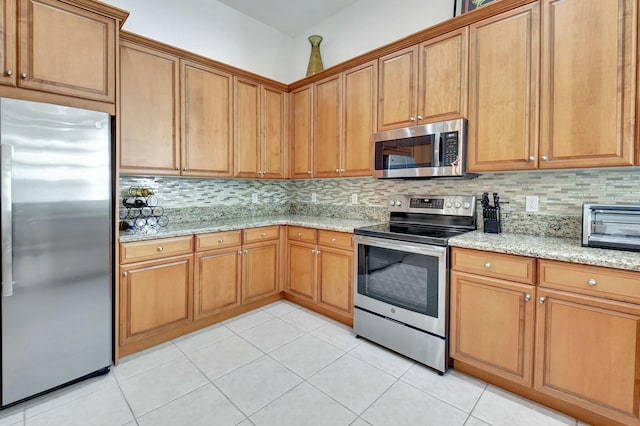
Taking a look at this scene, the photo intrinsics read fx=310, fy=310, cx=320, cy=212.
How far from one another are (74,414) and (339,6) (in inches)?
161

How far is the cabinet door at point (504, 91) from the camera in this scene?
1.97 m

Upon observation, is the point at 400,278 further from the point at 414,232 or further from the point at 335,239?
the point at 335,239

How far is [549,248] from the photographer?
1.75 m

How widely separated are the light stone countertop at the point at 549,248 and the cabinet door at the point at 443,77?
917 millimetres

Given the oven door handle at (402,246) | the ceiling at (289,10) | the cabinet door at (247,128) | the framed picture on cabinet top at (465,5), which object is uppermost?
the ceiling at (289,10)

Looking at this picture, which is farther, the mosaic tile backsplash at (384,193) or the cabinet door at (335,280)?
the cabinet door at (335,280)

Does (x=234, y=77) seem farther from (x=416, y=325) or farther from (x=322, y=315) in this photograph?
(x=416, y=325)

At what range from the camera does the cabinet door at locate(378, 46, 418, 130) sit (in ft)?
8.30

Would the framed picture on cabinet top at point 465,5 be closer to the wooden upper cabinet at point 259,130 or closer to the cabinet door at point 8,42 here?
the wooden upper cabinet at point 259,130

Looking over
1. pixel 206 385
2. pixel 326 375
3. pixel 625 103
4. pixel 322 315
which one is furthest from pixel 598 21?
pixel 206 385

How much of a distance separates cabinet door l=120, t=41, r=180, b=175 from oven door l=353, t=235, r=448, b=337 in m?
1.79

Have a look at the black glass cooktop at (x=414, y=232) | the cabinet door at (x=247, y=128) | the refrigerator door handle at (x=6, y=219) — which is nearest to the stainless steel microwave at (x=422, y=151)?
the black glass cooktop at (x=414, y=232)

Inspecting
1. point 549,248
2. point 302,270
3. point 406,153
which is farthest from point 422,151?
point 302,270

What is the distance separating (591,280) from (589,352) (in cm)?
38
